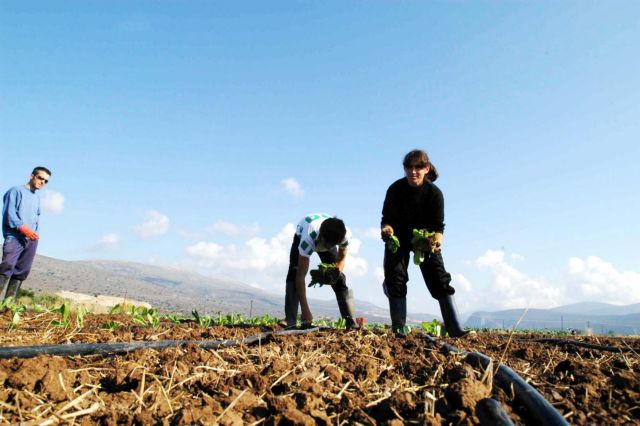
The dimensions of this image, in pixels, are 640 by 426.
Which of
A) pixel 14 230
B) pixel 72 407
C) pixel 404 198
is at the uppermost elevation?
pixel 404 198

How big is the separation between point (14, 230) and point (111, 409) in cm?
577

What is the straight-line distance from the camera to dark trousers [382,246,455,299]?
430cm

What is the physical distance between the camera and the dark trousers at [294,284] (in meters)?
5.16

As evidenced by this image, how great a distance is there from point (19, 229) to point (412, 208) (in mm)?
5640

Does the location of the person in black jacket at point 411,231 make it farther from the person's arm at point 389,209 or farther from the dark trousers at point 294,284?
the dark trousers at point 294,284

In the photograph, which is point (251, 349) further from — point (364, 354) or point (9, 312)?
point (9, 312)

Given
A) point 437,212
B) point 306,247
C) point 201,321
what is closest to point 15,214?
point 201,321

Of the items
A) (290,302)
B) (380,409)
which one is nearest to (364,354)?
(380,409)

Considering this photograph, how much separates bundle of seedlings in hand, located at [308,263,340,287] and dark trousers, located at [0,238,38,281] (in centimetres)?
442

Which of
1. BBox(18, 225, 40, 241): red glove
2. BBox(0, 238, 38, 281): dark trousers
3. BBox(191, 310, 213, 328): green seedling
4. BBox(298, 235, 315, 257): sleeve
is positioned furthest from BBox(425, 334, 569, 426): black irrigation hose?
BBox(18, 225, 40, 241): red glove

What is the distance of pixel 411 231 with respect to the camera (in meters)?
4.46

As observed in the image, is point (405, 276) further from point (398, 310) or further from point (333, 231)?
point (333, 231)

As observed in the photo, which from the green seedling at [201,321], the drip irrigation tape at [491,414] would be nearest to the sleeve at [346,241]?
the green seedling at [201,321]

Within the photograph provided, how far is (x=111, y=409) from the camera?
5.83ft
